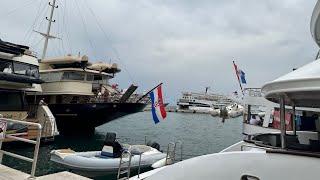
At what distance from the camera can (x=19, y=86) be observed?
85.3 feet

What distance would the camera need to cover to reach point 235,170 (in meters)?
4.32

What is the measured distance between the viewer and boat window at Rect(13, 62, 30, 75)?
25438 millimetres

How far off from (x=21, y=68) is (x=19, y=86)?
141 cm

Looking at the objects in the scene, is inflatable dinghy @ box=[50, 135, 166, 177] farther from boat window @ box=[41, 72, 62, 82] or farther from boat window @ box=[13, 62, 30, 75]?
boat window @ box=[41, 72, 62, 82]

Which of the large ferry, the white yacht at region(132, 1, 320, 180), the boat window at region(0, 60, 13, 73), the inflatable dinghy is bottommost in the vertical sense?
the inflatable dinghy

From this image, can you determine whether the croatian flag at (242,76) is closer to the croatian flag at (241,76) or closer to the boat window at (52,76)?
the croatian flag at (241,76)

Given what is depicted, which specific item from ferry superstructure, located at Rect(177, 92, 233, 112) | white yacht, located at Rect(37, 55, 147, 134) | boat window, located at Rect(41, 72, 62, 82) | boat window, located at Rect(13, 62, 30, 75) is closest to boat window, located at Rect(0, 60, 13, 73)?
boat window, located at Rect(13, 62, 30, 75)

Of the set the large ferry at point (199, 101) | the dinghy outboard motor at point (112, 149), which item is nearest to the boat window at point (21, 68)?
the dinghy outboard motor at point (112, 149)

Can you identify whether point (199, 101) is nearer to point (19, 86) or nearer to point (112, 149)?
point (19, 86)

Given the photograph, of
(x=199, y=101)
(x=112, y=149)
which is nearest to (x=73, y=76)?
(x=112, y=149)

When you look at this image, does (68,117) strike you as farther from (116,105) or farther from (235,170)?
(235,170)

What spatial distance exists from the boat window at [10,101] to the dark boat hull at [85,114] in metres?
4.75

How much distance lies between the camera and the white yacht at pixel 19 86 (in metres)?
24.2

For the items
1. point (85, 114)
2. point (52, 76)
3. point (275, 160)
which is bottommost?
point (275, 160)
